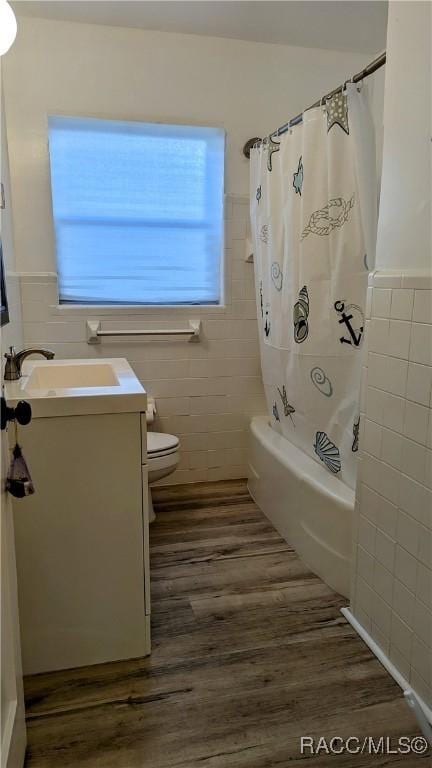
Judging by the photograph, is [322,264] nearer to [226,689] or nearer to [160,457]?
[160,457]

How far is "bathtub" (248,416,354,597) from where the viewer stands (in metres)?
1.98

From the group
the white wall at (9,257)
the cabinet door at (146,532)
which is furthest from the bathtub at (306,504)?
the white wall at (9,257)

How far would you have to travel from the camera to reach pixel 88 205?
8.82 feet

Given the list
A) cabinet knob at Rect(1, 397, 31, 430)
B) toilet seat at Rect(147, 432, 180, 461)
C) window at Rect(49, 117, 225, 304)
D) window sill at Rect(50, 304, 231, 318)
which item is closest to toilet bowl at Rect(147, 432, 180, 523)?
toilet seat at Rect(147, 432, 180, 461)

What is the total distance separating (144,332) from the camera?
111 inches

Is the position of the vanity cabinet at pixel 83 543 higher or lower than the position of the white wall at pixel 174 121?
→ lower

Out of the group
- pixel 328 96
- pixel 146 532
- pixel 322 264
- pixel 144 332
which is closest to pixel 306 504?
pixel 146 532

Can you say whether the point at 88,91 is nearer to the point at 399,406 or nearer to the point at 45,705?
the point at 399,406

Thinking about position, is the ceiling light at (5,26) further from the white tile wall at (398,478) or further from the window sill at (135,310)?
the window sill at (135,310)

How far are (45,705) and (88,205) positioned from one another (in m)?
2.23

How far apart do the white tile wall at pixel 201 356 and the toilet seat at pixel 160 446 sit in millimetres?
399

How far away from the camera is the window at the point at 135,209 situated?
8.66ft

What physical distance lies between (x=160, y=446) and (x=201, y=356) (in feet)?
2.29

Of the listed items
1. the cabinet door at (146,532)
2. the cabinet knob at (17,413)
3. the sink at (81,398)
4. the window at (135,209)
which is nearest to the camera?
the cabinet knob at (17,413)
